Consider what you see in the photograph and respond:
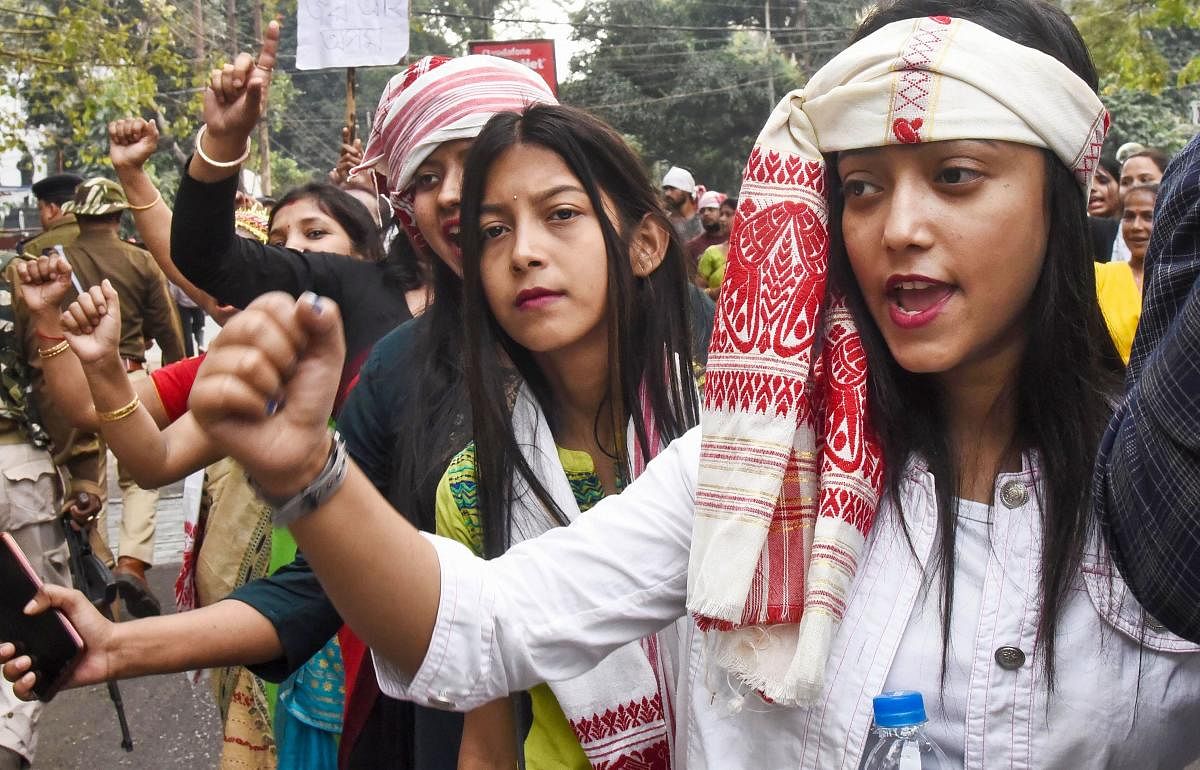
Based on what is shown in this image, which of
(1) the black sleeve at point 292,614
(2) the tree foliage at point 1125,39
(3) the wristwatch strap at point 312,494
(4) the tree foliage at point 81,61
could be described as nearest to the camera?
(3) the wristwatch strap at point 312,494

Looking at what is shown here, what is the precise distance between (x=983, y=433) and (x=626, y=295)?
79 centimetres

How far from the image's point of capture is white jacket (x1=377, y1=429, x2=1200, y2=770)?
1.48 m

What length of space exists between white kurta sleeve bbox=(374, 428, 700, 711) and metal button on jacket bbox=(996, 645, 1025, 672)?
0.45 meters

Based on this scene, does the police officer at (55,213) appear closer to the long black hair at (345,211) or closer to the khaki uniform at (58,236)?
the khaki uniform at (58,236)

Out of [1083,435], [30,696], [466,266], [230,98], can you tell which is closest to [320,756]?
[30,696]

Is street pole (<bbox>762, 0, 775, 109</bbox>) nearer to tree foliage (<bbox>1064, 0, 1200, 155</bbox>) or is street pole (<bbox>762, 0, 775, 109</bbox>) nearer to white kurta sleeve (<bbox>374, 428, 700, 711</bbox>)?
tree foliage (<bbox>1064, 0, 1200, 155</bbox>)

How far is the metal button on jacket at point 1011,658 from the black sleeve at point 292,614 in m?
1.13

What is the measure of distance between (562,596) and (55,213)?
758 centimetres

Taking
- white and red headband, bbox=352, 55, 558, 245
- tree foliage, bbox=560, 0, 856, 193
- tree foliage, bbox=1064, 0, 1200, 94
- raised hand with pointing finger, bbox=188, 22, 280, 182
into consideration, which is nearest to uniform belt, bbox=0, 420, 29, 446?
raised hand with pointing finger, bbox=188, 22, 280, 182

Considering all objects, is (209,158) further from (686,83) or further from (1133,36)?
(686,83)

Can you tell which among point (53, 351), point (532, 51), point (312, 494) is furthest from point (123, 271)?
point (312, 494)

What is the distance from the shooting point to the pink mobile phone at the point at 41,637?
1865 mm

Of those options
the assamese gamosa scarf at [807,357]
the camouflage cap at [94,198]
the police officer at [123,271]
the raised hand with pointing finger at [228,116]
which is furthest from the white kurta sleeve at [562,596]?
the camouflage cap at [94,198]

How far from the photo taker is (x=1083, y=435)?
1.57 m
